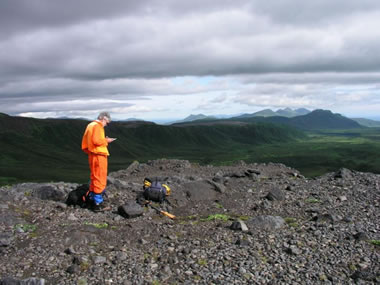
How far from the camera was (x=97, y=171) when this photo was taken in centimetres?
1234

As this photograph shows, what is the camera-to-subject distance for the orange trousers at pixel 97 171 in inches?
485

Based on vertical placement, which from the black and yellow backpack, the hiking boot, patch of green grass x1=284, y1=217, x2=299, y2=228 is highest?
the black and yellow backpack

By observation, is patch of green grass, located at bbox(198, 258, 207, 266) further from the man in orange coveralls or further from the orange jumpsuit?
the orange jumpsuit

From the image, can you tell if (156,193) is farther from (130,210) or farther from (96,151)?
(96,151)

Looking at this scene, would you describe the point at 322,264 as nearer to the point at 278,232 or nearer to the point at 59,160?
the point at 278,232

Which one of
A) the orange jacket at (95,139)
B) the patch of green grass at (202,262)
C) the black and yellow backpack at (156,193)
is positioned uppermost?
the orange jacket at (95,139)

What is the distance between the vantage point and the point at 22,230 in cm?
984

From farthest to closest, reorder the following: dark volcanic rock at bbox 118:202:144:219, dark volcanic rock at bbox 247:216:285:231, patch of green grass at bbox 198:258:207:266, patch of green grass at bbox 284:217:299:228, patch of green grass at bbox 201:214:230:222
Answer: dark volcanic rock at bbox 118:202:144:219, patch of green grass at bbox 201:214:230:222, patch of green grass at bbox 284:217:299:228, dark volcanic rock at bbox 247:216:285:231, patch of green grass at bbox 198:258:207:266

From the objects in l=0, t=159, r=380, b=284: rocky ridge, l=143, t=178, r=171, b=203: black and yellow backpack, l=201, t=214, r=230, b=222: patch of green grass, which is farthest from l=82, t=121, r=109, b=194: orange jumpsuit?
l=201, t=214, r=230, b=222: patch of green grass

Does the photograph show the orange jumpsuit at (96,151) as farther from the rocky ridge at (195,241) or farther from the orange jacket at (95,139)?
the rocky ridge at (195,241)

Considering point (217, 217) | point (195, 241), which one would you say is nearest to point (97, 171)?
point (217, 217)

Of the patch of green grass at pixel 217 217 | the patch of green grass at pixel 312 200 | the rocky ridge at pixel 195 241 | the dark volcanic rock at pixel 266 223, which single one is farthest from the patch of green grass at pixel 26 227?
the patch of green grass at pixel 312 200

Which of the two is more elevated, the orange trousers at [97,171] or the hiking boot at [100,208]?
the orange trousers at [97,171]

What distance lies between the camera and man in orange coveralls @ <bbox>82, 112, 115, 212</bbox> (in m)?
12.1
